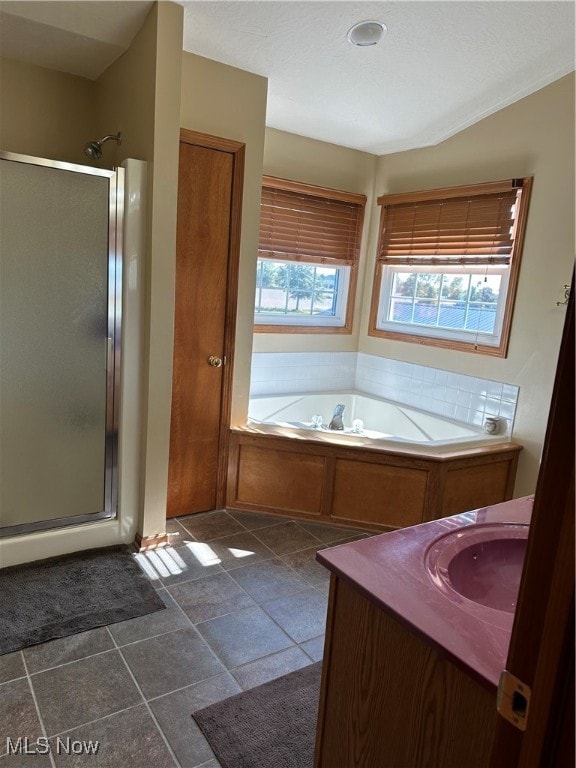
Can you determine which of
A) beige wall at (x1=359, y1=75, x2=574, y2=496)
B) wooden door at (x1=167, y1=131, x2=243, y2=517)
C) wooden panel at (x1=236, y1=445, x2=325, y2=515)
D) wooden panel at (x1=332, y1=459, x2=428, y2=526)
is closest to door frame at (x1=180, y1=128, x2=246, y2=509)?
wooden door at (x1=167, y1=131, x2=243, y2=517)

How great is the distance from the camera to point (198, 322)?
3025 millimetres

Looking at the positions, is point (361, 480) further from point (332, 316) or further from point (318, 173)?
point (318, 173)

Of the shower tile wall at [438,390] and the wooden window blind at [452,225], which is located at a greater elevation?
the wooden window blind at [452,225]

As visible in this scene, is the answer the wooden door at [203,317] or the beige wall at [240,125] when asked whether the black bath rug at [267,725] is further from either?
the beige wall at [240,125]

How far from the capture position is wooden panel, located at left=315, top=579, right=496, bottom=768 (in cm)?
95

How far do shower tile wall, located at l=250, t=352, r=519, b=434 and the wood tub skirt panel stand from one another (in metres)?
0.34

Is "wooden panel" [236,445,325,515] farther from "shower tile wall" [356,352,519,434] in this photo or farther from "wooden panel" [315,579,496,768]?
"wooden panel" [315,579,496,768]

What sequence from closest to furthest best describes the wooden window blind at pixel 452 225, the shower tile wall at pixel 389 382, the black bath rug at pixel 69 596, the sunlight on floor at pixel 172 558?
1. the black bath rug at pixel 69 596
2. the sunlight on floor at pixel 172 558
3. the wooden window blind at pixel 452 225
4. the shower tile wall at pixel 389 382

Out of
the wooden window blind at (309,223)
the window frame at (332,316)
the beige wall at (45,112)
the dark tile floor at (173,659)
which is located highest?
the beige wall at (45,112)

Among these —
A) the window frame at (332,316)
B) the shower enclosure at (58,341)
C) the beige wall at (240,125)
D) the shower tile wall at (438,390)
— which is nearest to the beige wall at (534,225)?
the shower tile wall at (438,390)

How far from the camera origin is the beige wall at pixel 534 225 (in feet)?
10.00

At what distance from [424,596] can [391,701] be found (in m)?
0.23

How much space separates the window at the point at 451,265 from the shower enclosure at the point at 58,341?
7.32 feet

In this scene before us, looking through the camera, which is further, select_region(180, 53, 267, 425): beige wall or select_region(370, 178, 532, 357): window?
select_region(370, 178, 532, 357): window
